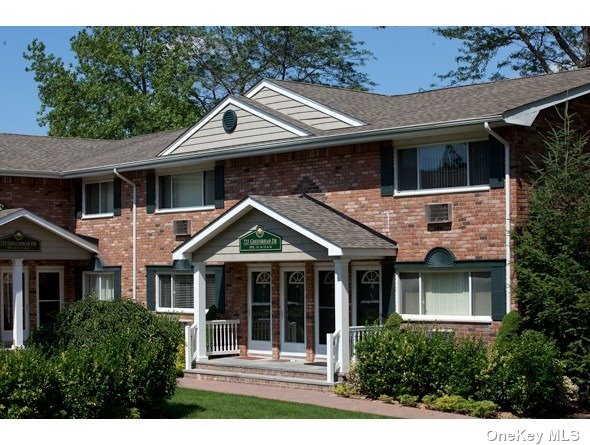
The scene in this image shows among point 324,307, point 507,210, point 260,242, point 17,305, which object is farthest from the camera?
point 17,305

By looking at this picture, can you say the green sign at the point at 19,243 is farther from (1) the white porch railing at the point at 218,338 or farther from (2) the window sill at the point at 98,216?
(1) the white porch railing at the point at 218,338

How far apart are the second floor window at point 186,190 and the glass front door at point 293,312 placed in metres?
3.37

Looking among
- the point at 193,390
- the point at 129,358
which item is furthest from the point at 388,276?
the point at 129,358

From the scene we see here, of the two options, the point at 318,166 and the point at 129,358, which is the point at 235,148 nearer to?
the point at 318,166

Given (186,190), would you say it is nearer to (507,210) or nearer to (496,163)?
(496,163)

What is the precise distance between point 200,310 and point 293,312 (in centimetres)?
211

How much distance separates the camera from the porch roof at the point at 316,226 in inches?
778

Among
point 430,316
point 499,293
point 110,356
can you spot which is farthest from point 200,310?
point 110,356

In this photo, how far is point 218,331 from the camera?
2345cm

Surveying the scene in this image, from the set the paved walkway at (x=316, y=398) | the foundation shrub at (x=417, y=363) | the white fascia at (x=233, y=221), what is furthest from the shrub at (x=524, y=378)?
the white fascia at (x=233, y=221)

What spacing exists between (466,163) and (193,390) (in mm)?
6890

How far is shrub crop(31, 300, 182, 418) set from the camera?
14.2 meters

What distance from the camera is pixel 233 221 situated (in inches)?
853

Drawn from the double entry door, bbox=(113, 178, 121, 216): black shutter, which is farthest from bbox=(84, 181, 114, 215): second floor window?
the double entry door
